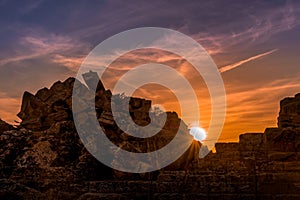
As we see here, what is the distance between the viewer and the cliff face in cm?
1132

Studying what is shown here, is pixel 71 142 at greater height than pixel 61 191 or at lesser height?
greater

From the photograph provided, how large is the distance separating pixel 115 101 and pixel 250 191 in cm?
994

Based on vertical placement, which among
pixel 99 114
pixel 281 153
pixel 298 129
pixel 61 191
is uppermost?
pixel 99 114

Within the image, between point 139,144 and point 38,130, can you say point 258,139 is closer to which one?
point 139,144

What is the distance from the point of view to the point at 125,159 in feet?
50.3

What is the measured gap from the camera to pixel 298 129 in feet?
37.3

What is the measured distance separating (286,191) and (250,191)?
3.46 feet

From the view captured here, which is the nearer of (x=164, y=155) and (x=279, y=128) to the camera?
(x=279, y=128)

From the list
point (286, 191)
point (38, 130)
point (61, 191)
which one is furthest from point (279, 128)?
point (38, 130)

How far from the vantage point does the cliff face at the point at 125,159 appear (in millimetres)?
11320

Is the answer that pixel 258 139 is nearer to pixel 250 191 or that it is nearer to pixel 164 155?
pixel 164 155

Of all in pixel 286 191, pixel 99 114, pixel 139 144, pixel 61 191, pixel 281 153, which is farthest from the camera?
pixel 99 114

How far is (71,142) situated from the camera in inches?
690

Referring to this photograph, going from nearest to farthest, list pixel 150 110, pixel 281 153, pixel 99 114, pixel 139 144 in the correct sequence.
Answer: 1. pixel 281 153
2. pixel 139 144
3. pixel 99 114
4. pixel 150 110
